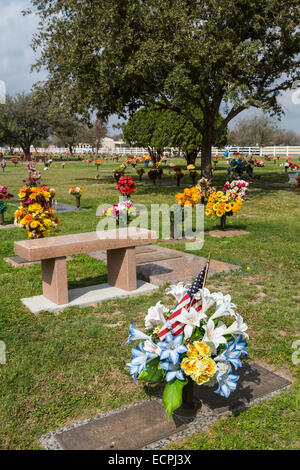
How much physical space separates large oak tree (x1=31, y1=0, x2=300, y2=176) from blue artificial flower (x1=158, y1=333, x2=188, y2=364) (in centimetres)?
1278

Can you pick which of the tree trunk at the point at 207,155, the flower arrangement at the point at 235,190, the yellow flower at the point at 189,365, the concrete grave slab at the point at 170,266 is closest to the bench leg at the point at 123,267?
the concrete grave slab at the point at 170,266

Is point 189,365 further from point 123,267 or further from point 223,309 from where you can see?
point 123,267

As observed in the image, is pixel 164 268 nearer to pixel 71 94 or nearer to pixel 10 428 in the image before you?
pixel 10 428

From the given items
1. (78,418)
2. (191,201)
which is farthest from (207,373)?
(191,201)

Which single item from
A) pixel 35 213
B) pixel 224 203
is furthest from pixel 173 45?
pixel 35 213

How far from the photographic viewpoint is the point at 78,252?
5141 mm

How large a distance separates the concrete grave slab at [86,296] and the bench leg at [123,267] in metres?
0.08

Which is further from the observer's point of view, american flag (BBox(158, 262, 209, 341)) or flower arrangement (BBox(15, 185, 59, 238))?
flower arrangement (BBox(15, 185, 59, 238))

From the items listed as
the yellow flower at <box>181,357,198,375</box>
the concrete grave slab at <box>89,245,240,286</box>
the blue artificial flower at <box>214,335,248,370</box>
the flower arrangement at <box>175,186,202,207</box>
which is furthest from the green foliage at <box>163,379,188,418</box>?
the flower arrangement at <box>175,186,202,207</box>

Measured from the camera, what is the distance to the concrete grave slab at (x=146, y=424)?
275 cm

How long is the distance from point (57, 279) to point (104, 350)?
1359 mm

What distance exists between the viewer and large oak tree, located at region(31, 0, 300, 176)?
14.4 m

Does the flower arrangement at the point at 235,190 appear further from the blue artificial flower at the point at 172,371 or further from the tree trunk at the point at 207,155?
the tree trunk at the point at 207,155

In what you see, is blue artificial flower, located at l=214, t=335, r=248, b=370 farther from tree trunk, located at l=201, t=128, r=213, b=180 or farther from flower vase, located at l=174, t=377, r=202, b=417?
tree trunk, located at l=201, t=128, r=213, b=180
